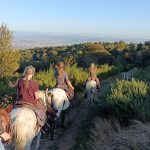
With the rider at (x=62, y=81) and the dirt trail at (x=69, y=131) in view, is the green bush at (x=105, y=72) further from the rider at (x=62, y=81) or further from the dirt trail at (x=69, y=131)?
the rider at (x=62, y=81)

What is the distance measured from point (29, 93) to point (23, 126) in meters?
1.24

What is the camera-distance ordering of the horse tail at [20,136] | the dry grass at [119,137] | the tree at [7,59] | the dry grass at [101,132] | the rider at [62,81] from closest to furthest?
the horse tail at [20,136] → the dry grass at [119,137] → the dry grass at [101,132] → the rider at [62,81] → the tree at [7,59]

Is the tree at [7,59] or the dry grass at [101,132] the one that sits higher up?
the dry grass at [101,132]

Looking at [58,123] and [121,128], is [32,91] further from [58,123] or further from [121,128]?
[58,123]

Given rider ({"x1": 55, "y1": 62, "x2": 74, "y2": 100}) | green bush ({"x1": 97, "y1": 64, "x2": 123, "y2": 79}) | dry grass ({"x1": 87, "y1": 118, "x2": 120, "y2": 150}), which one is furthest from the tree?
dry grass ({"x1": 87, "y1": 118, "x2": 120, "y2": 150})

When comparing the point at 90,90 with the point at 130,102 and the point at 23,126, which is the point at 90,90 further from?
the point at 23,126

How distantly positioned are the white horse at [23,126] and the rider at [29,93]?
343 mm

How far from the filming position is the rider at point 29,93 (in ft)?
35.1

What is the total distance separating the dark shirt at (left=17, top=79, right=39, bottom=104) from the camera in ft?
35.4

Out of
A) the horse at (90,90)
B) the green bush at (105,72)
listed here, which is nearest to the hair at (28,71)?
the horse at (90,90)

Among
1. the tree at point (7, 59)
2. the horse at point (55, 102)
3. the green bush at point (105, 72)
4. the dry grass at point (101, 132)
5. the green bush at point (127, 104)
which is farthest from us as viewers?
the tree at point (7, 59)

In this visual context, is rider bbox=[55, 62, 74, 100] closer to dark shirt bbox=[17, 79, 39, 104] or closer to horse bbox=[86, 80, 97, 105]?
horse bbox=[86, 80, 97, 105]

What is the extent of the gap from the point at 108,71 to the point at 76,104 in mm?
19809

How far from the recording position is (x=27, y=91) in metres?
10.9
